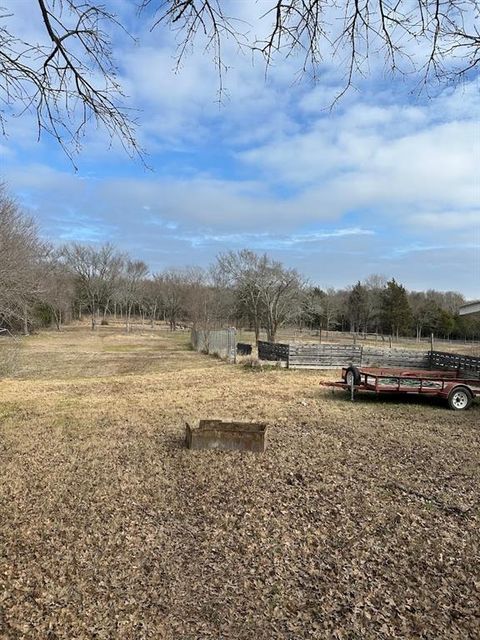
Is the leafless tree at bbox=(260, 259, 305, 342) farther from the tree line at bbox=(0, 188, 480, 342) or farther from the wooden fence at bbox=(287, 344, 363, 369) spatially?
the wooden fence at bbox=(287, 344, 363, 369)

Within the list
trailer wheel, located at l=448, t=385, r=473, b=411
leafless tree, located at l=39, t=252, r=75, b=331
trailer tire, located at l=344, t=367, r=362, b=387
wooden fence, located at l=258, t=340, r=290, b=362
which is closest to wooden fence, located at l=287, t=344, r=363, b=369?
wooden fence, located at l=258, t=340, r=290, b=362

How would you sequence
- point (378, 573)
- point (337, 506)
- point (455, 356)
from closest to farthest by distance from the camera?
1. point (378, 573)
2. point (337, 506)
3. point (455, 356)

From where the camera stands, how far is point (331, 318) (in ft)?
214

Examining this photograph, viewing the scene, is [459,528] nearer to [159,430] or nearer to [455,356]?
[159,430]

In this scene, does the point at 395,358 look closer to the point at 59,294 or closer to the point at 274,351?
the point at 274,351

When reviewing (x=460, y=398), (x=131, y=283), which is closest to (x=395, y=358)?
(x=460, y=398)

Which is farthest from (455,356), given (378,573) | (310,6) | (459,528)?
(310,6)

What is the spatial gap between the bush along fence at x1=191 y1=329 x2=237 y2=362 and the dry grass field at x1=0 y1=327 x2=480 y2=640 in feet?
47.2

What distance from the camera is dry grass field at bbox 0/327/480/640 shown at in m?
3.09

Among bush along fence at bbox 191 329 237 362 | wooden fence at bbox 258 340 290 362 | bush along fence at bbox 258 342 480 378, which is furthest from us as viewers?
bush along fence at bbox 191 329 237 362

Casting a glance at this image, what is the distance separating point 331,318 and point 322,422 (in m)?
A: 57.3

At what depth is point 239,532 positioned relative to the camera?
437 centimetres

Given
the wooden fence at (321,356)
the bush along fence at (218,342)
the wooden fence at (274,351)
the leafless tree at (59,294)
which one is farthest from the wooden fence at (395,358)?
the leafless tree at (59,294)

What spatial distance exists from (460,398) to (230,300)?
32311 mm
